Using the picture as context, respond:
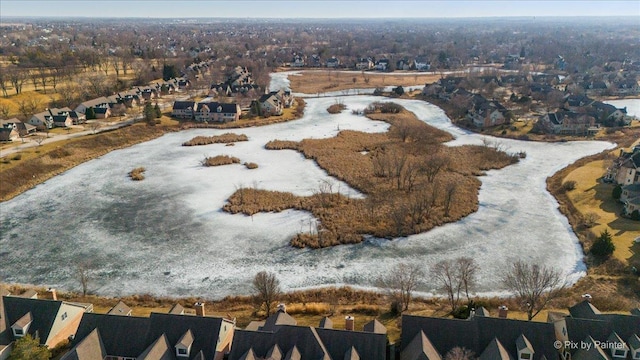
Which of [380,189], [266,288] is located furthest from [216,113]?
[266,288]

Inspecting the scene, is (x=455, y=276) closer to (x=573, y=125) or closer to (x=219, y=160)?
(x=219, y=160)

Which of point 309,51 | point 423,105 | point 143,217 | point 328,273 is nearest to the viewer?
point 328,273

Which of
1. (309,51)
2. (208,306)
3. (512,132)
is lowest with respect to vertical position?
(208,306)

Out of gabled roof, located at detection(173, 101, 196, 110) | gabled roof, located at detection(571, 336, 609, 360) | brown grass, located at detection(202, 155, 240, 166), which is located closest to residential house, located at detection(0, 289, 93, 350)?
gabled roof, located at detection(571, 336, 609, 360)

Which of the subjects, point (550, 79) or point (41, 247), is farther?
point (550, 79)

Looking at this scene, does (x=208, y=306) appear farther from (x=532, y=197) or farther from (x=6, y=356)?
(x=532, y=197)

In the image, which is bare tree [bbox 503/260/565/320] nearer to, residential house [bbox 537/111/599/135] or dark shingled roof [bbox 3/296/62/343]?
dark shingled roof [bbox 3/296/62/343]

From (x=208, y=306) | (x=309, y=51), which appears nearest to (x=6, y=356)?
(x=208, y=306)
